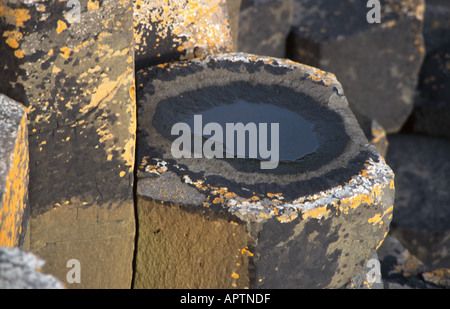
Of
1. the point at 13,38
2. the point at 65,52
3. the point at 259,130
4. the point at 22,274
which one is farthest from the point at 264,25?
the point at 22,274

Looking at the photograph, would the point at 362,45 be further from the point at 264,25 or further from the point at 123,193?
the point at 123,193

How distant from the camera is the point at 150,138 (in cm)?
217

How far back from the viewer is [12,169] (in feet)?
5.24

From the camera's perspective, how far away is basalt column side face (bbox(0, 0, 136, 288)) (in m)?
1.80

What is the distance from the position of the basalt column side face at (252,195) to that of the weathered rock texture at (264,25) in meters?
1.66

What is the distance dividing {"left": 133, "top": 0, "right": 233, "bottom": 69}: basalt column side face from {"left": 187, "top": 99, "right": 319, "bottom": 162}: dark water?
40 centimetres

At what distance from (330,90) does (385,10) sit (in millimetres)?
2112

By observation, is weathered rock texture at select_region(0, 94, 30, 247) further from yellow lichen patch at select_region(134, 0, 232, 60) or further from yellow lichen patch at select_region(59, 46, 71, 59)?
yellow lichen patch at select_region(134, 0, 232, 60)

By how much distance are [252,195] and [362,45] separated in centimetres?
259

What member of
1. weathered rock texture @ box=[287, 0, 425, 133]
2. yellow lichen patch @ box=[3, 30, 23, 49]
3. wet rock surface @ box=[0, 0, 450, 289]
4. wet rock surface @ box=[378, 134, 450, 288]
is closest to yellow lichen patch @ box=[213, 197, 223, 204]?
wet rock surface @ box=[0, 0, 450, 289]

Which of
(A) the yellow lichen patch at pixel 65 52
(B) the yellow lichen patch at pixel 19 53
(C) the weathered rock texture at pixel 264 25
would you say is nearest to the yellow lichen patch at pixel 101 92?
(A) the yellow lichen patch at pixel 65 52

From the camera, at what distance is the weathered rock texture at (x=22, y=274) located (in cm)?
119

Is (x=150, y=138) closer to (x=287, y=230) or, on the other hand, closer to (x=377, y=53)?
(x=287, y=230)
